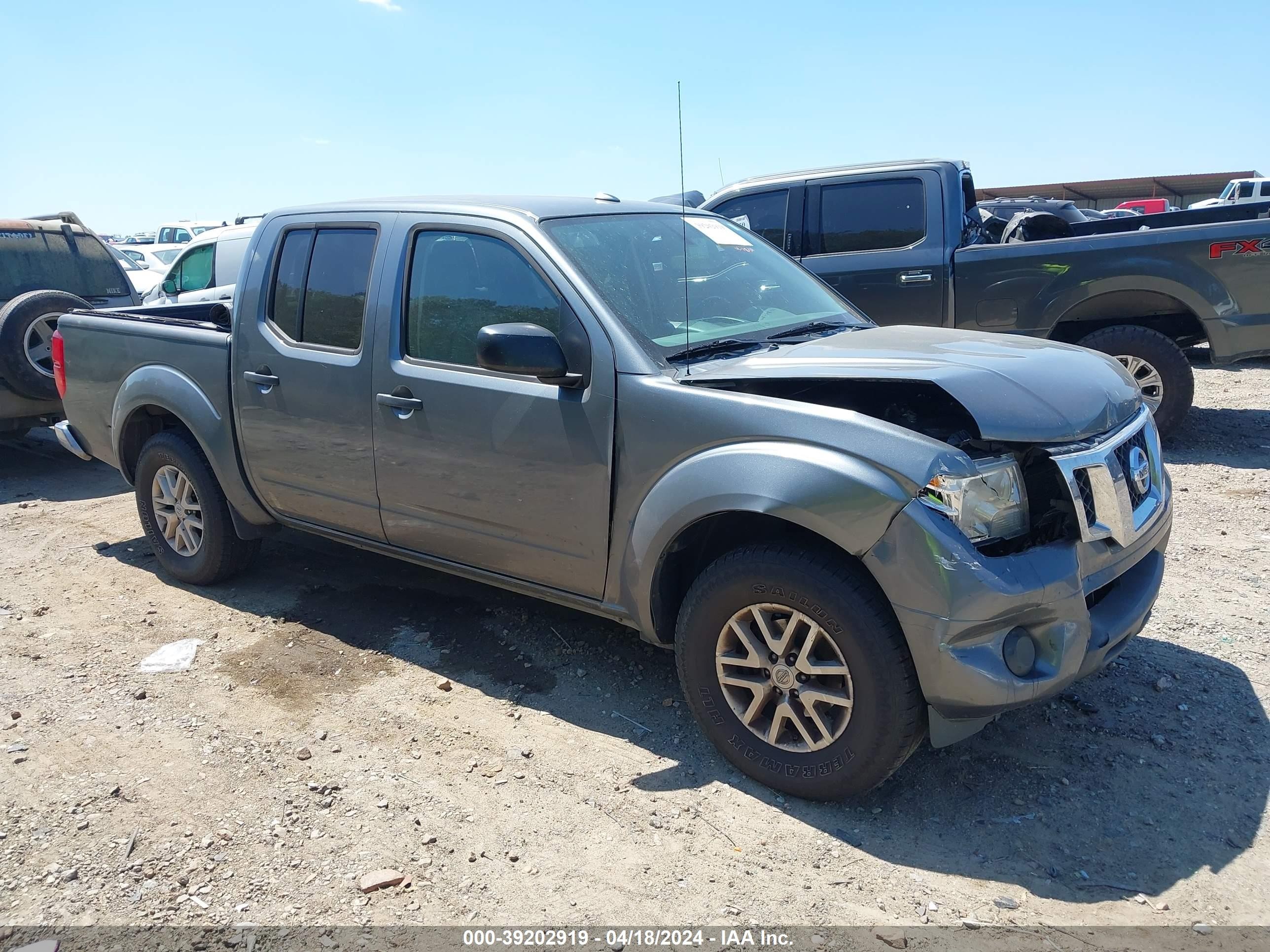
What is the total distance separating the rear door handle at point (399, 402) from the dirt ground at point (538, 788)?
1.16 meters

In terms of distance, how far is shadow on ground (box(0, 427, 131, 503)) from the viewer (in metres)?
7.49

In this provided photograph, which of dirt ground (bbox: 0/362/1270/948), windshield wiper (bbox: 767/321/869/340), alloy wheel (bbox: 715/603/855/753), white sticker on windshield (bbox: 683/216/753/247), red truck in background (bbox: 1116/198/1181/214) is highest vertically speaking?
red truck in background (bbox: 1116/198/1181/214)

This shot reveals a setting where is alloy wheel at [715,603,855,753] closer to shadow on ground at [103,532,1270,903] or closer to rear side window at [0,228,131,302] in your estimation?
shadow on ground at [103,532,1270,903]

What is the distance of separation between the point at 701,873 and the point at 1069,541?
1486mm

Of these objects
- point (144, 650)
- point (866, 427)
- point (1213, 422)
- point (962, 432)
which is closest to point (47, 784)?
point (144, 650)

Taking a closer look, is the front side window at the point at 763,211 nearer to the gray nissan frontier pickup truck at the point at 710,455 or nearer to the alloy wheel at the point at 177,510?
the gray nissan frontier pickup truck at the point at 710,455

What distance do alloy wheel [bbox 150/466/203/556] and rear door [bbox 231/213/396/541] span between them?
0.64m

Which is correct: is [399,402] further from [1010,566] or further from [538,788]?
[1010,566]

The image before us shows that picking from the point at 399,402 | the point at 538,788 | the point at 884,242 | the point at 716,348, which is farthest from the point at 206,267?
the point at 538,788

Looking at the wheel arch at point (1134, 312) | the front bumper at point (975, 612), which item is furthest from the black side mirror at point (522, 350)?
the wheel arch at point (1134, 312)

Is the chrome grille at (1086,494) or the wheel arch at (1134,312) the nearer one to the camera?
the chrome grille at (1086,494)

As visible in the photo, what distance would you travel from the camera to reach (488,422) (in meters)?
3.67

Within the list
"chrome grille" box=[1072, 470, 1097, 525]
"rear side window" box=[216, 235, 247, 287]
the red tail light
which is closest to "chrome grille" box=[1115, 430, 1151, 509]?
"chrome grille" box=[1072, 470, 1097, 525]

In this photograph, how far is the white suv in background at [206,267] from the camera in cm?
1084
